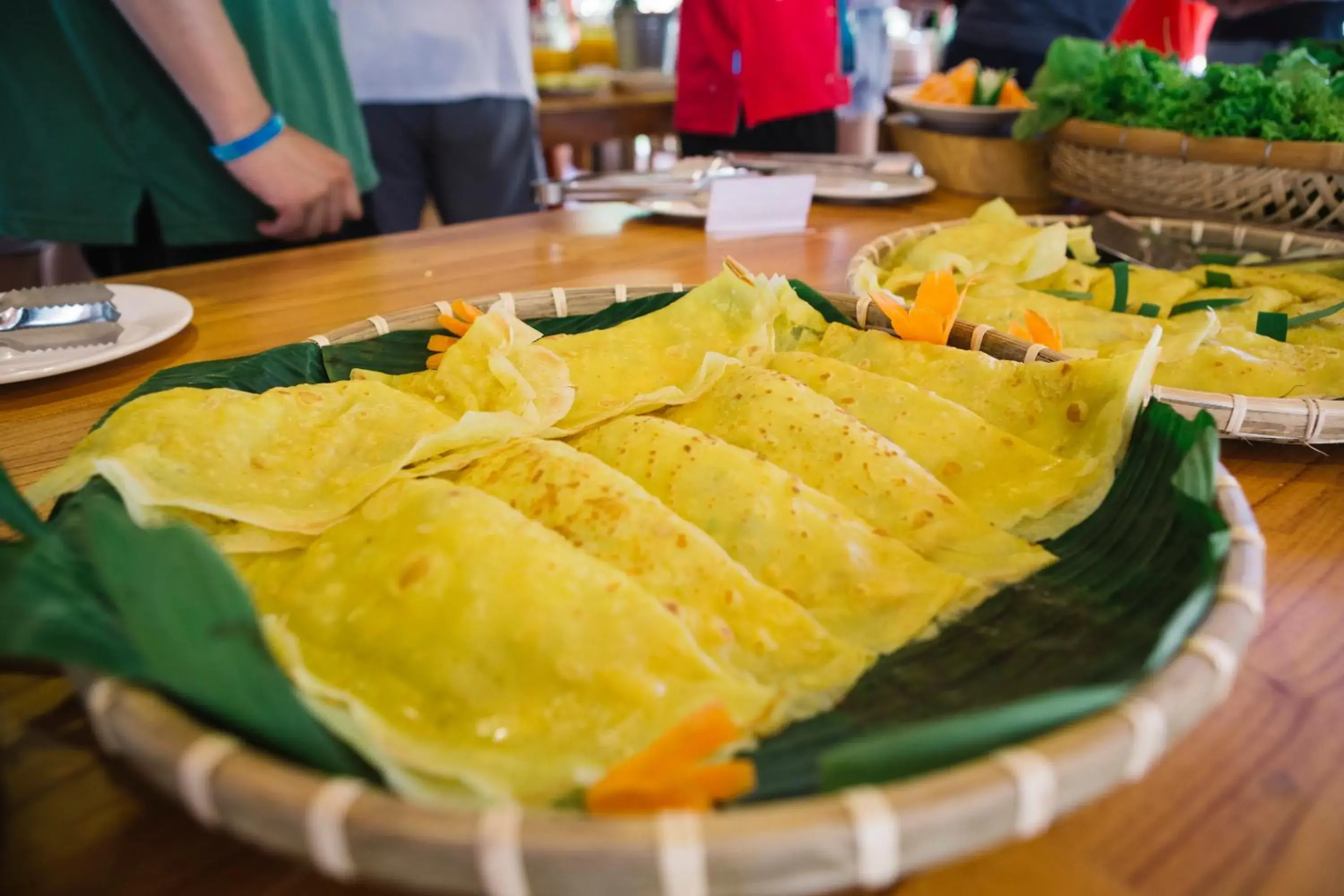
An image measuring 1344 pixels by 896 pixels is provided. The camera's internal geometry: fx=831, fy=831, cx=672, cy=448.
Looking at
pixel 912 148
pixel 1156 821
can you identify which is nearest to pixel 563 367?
pixel 1156 821

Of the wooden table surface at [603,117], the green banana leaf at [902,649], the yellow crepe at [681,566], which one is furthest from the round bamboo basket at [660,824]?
the wooden table surface at [603,117]

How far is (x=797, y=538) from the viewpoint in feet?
3.66

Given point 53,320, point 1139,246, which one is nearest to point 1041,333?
point 1139,246

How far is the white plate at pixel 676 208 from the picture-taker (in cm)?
298

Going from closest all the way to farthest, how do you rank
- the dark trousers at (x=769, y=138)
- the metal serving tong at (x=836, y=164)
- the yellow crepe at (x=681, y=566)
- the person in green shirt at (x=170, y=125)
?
the yellow crepe at (x=681, y=566), the person in green shirt at (x=170, y=125), the metal serving tong at (x=836, y=164), the dark trousers at (x=769, y=138)

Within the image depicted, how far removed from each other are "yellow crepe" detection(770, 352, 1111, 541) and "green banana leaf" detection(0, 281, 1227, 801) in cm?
4

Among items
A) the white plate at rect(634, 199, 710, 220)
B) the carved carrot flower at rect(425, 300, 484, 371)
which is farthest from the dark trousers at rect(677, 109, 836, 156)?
the carved carrot flower at rect(425, 300, 484, 371)

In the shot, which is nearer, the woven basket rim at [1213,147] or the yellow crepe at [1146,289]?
the yellow crepe at [1146,289]

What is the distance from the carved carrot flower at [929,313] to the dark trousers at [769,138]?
301cm

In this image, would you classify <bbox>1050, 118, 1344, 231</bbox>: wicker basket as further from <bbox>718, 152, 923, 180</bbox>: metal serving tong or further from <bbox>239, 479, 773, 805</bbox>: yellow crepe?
<bbox>239, 479, 773, 805</bbox>: yellow crepe

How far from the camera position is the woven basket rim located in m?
2.17

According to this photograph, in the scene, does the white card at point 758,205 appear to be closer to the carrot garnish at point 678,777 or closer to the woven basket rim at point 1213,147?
the woven basket rim at point 1213,147

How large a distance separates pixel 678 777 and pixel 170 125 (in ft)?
9.35

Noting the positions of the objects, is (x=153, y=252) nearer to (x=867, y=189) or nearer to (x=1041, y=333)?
(x=867, y=189)
